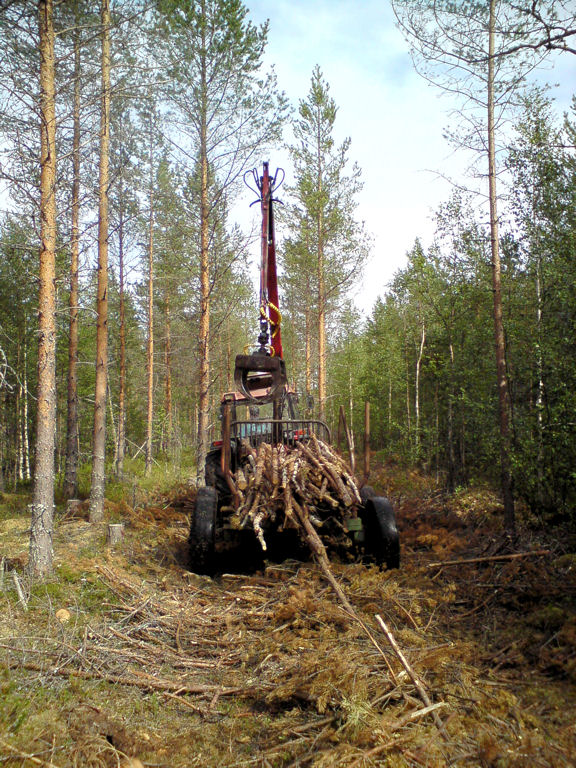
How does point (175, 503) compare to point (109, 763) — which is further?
point (175, 503)

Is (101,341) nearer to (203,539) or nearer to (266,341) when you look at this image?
(266,341)

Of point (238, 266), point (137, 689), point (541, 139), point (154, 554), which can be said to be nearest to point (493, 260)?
point (541, 139)

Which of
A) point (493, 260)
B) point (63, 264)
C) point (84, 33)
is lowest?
point (493, 260)

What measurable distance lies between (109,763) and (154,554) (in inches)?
198

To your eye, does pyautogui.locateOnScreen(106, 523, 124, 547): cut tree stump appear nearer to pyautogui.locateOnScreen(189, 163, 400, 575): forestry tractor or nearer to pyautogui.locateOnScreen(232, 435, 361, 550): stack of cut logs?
pyautogui.locateOnScreen(189, 163, 400, 575): forestry tractor

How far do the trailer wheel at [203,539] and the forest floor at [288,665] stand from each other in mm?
209

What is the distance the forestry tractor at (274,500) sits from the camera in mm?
6180

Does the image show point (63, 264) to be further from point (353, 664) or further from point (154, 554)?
point (353, 664)

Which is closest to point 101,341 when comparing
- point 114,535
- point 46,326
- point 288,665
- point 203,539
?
point 46,326

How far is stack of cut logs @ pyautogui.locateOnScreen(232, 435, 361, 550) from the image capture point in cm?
606

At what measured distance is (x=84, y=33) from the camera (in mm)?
10180

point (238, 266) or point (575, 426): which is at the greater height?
point (238, 266)

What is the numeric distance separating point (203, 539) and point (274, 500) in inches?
45.4

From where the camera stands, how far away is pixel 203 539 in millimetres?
6449
